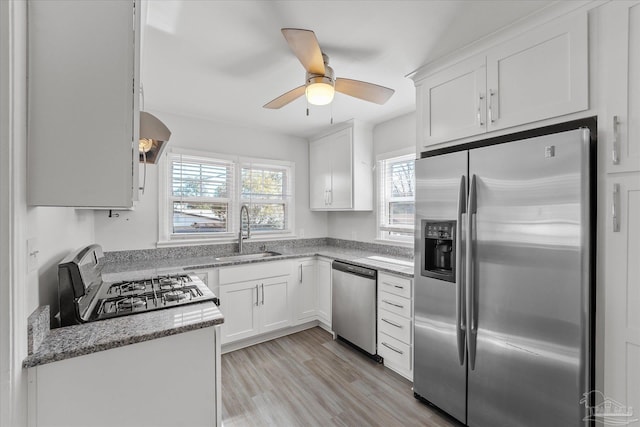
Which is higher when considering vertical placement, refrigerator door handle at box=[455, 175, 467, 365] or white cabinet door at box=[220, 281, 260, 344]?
refrigerator door handle at box=[455, 175, 467, 365]

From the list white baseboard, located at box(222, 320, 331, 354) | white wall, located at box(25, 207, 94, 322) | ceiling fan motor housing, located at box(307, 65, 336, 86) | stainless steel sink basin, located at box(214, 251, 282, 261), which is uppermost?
ceiling fan motor housing, located at box(307, 65, 336, 86)

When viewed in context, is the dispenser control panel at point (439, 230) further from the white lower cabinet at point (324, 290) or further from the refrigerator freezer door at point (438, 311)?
the white lower cabinet at point (324, 290)

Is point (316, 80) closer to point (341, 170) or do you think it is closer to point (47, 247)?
point (47, 247)

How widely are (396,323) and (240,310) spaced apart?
5.08 ft

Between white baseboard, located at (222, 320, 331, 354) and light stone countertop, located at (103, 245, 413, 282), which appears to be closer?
light stone countertop, located at (103, 245, 413, 282)

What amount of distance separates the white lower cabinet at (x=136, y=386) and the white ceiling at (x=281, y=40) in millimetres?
1673

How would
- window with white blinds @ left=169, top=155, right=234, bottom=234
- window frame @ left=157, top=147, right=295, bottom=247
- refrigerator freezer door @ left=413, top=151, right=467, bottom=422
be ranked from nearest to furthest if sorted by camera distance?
refrigerator freezer door @ left=413, top=151, right=467, bottom=422
window frame @ left=157, top=147, right=295, bottom=247
window with white blinds @ left=169, top=155, right=234, bottom=234

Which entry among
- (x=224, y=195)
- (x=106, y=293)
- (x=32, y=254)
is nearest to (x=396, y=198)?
(x=224, y=195)

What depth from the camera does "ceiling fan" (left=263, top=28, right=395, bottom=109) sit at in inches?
60.1

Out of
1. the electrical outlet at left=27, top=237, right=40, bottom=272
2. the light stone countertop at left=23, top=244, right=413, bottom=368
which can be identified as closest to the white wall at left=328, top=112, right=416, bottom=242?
the light stone countertop at left=23, top=244, right=413, bottom=368

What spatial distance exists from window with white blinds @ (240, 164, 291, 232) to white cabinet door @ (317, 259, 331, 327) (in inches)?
34.4

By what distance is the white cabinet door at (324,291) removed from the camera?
3383mm

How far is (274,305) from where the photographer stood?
323 centimetres

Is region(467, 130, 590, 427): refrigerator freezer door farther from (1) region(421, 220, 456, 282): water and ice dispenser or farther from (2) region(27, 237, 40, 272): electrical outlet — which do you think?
(2) region(27, 237, 40, 272): electrical outlet
